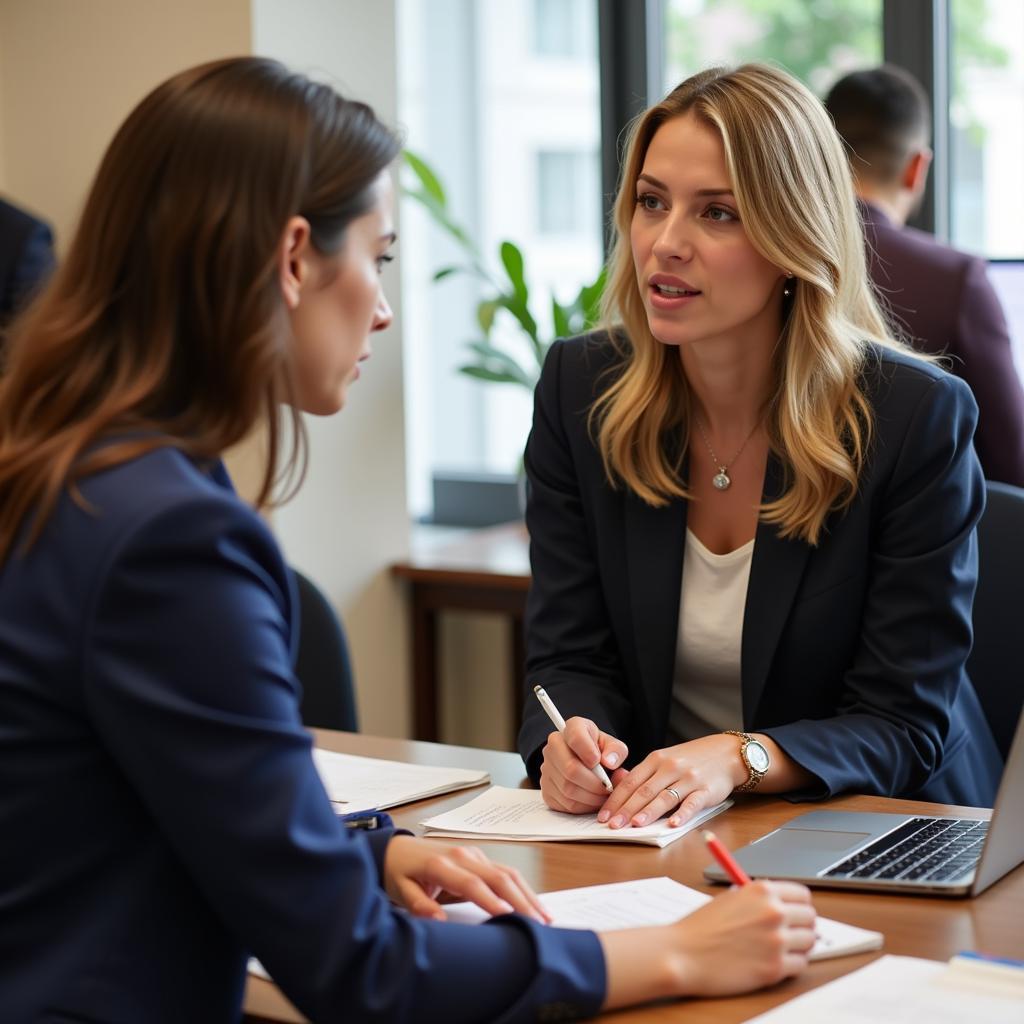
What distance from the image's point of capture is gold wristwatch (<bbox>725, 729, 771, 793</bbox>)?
5.15ft

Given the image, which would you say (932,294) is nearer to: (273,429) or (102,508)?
(273,429)

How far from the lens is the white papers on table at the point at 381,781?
1602mm

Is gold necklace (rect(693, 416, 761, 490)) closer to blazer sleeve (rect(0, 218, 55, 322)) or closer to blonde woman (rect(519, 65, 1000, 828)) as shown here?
blonde woman (rect(519, 65, 1000, 828))

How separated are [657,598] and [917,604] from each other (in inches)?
12.7

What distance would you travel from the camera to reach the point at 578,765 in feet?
5.09

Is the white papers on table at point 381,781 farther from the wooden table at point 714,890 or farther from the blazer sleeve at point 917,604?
the blazer sleeve at point 917,604

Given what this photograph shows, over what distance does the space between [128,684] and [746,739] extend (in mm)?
819

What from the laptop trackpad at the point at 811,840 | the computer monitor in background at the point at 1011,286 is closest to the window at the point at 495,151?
the computer monitor in background at the point at 1011,286

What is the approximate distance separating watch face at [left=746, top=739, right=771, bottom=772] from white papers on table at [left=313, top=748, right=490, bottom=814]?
311 millimetres

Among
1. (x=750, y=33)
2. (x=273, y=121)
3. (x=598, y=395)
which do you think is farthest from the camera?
(x=750, y=33)

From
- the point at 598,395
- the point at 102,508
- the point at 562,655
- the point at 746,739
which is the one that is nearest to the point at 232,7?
the point at 598,395

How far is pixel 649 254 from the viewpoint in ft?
6.15

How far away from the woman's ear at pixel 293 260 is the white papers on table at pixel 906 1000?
62 centimetres

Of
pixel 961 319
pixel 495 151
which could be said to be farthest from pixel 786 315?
pixel 495 151
